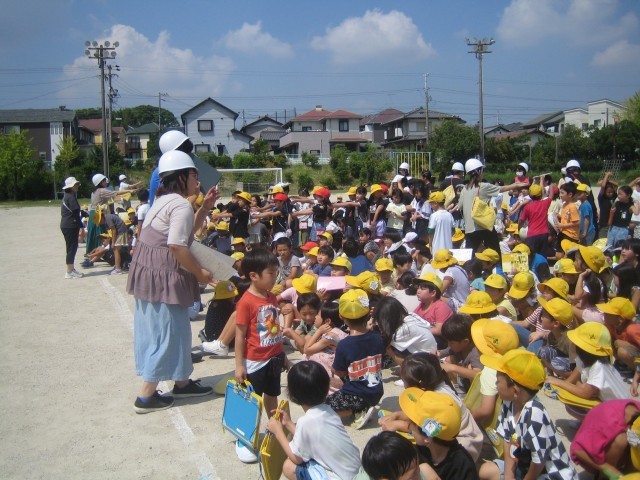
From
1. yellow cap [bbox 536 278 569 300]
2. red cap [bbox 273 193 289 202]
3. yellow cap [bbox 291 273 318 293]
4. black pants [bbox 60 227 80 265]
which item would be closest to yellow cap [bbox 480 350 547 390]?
yellow cap [bbox 536 278 569 300]

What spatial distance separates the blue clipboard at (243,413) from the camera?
364 centimetres

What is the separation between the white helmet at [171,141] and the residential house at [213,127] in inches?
2349

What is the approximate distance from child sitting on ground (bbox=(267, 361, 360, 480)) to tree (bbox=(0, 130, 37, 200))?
44045mm

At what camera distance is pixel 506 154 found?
49312 millimetres

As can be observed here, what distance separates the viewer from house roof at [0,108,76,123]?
57.0 metres

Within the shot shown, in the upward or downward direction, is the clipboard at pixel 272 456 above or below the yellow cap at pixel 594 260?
below

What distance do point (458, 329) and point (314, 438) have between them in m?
1.82

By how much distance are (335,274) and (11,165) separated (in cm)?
4209

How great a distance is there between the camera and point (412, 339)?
4.65m

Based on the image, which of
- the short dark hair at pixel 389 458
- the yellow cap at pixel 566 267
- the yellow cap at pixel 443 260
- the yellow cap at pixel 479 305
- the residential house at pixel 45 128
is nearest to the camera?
the short dark hair at pixel 389 458

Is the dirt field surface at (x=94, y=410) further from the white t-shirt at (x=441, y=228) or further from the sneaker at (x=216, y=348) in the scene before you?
the white t-shirt at (x=441, y=228)

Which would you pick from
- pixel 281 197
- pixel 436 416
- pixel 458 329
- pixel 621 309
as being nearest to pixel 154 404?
pixel 458 329

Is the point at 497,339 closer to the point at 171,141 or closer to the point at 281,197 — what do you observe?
the point at 171,141

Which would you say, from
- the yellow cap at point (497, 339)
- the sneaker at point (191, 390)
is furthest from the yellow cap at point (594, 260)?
the sneaker at point (191, 390)
